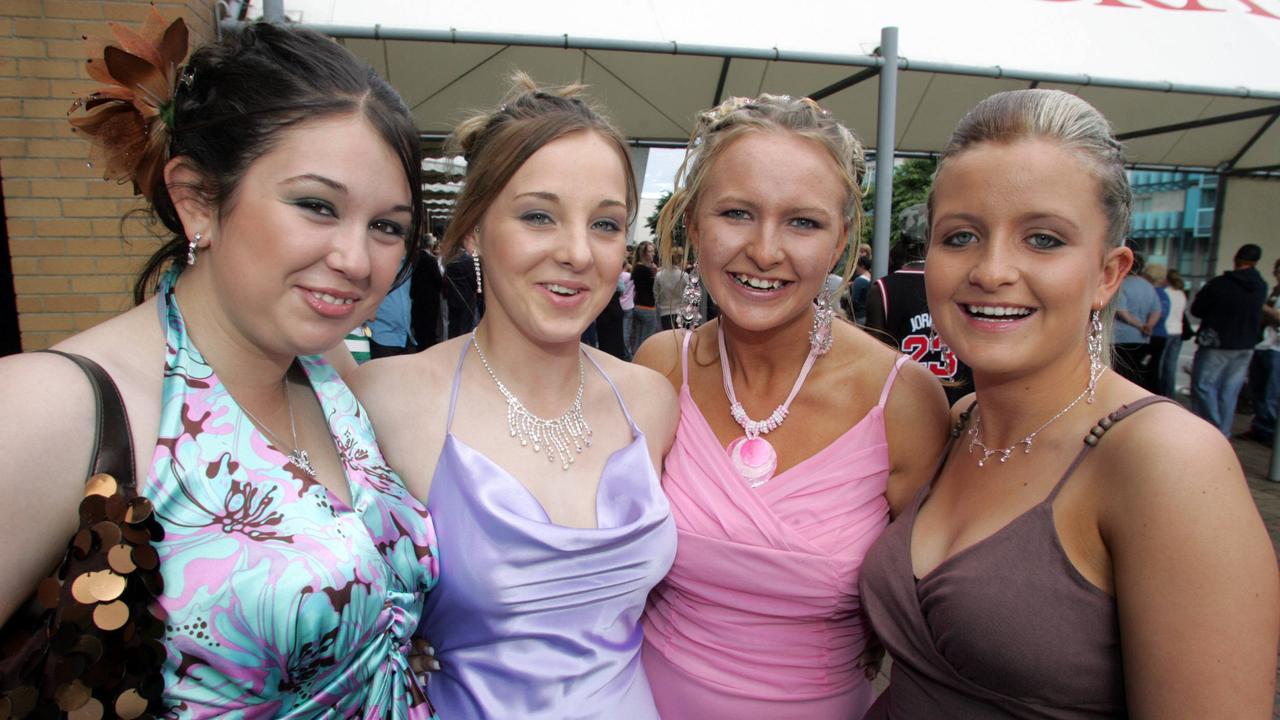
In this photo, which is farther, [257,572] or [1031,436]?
[1031,436]

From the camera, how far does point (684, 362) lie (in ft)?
7.81

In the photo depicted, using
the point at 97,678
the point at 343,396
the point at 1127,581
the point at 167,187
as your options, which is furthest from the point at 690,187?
the point at 97,678

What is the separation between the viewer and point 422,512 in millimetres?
1594

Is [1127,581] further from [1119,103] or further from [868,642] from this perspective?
[1119,103]

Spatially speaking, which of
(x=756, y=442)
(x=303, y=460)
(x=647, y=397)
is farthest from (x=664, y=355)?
(x=303, y=460)

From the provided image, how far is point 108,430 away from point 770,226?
1550 mm

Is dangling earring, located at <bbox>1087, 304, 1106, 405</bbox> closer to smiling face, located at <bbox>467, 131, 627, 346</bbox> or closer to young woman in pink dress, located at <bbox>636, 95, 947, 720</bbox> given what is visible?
young woman in pink dress, located at <bbox>636, 95, 947, 720</bbox>

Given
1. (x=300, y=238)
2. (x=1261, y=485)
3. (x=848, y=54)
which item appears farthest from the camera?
(x=1261, y=485)

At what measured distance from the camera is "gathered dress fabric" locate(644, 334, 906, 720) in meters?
1.91

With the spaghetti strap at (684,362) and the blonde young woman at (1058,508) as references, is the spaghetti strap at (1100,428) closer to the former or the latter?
the blonde young woman at (1058,508)

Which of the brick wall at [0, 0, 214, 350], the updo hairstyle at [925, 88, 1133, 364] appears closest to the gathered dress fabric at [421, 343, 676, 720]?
the updo hairstyle at [925, 88, 1133, 364]

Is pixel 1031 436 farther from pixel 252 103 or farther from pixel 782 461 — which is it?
pixel 252 103

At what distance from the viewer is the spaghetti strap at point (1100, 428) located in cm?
137

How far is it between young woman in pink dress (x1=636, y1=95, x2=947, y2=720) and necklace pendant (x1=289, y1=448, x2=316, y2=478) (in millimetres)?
1006
